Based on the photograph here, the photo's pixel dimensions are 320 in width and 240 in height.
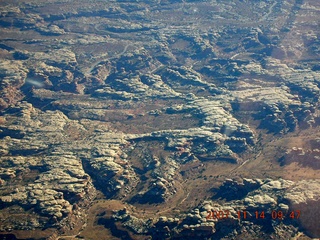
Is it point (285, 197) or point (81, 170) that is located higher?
point (285, 197)

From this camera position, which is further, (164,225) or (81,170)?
(81,170)

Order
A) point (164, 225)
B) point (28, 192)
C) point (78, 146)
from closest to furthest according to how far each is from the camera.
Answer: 1. point (164, 225)
2. point (28, 192)
3. point (78, 146)

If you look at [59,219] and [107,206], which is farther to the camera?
[107,206]

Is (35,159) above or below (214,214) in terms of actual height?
below

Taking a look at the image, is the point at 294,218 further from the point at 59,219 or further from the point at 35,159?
the point at 35,159

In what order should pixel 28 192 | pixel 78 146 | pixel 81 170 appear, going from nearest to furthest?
pixel 28 192 → pixel 81 170 → pixel 78 146

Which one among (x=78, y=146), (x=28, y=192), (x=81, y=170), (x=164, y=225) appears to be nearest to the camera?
(x=164, y=225)

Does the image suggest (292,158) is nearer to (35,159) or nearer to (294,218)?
(294,218)

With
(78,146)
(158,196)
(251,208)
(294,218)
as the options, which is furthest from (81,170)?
(294,218)

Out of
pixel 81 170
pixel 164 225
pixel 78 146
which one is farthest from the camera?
pixel 78 146

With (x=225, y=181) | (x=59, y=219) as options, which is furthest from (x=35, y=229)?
(x=225, y=181)
